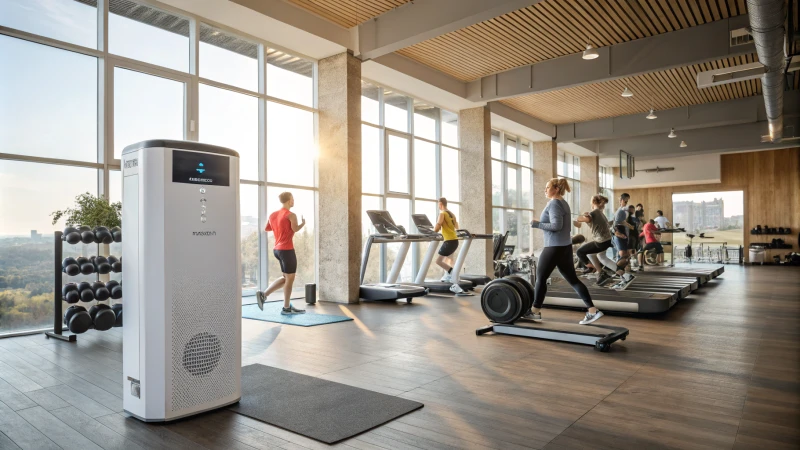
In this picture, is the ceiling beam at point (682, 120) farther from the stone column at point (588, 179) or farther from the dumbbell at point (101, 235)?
the dumbbell at point (101, 235)

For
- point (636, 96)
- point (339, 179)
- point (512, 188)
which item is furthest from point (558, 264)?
point (512, 188)

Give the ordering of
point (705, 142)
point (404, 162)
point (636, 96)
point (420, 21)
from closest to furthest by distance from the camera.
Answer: point (420, 21)
point (404, 162)
point (636, 96)
point (705, 142)

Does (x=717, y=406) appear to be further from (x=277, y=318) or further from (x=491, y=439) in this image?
(x=277, y=318)

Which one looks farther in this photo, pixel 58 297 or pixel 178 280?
pixel 58 297

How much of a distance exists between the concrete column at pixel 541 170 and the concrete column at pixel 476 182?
4302 mm

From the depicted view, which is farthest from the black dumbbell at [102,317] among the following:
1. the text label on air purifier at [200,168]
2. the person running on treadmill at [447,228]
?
the person running on treadmill at [447,228]

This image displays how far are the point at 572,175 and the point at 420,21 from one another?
13.0 m

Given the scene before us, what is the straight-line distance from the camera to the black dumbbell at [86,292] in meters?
→ 5.05

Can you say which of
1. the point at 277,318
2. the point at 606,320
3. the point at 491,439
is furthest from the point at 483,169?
the point at 491,439

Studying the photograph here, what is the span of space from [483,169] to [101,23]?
7.98 m

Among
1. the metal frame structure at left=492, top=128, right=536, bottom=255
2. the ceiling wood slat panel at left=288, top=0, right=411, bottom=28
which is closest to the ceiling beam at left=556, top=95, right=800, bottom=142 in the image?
the metal frame structure at left=492, top=128, right=536, bottom=255

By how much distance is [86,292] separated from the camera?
507 centimetres

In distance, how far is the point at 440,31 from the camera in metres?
7.26

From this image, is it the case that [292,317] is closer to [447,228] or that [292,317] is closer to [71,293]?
[71,293]
